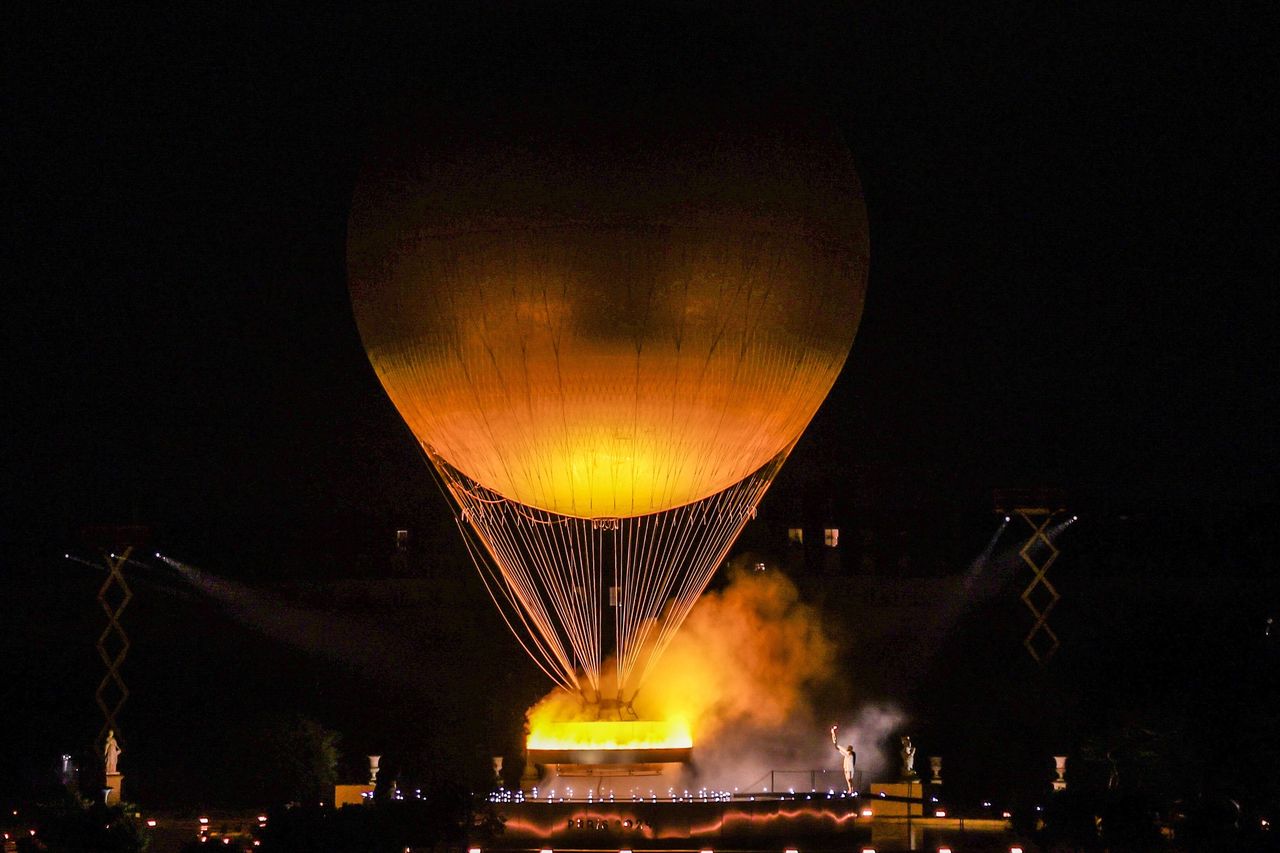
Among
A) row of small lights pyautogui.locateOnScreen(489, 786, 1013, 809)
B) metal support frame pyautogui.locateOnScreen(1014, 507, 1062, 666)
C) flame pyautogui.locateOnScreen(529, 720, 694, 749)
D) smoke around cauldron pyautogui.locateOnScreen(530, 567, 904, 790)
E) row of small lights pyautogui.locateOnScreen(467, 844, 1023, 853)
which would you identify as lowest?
row of small lights pyautogui.locateOnScreen(467, 844, 1023, 853)

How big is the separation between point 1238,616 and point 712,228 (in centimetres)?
2600

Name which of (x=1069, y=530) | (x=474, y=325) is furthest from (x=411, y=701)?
(x=474, y=325)

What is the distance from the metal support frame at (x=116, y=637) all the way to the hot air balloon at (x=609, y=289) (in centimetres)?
2321

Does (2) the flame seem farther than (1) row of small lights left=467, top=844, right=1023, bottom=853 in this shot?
Yes

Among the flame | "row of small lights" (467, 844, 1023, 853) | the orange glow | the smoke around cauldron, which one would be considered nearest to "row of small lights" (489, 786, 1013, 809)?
the flame

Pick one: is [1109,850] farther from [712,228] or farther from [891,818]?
[891,818]

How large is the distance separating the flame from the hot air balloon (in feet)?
14.7

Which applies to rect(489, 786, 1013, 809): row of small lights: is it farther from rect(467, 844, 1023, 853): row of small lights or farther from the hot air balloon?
the hot air balloon

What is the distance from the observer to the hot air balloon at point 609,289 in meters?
21.9

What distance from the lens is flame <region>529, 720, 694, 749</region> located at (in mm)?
28422

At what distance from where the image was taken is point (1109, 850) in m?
20.0

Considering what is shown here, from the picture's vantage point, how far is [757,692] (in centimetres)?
4075

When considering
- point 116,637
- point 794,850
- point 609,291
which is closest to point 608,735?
point 794,850

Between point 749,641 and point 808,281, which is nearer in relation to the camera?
point 808,281
